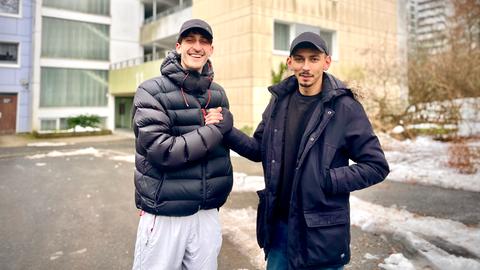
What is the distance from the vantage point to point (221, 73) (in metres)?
17.3

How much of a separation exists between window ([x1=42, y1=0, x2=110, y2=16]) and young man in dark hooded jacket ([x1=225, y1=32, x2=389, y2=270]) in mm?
25967

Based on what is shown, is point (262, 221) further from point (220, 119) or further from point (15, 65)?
point (15, 65)

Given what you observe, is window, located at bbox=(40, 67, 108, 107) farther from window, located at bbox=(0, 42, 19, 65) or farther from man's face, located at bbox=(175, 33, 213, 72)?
man's face, located at bbox=(175, 33, 213, 72)

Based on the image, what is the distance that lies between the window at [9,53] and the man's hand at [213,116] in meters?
25.8

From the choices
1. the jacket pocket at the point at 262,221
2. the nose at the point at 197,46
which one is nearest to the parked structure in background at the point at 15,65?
the nose at the point at 197,46

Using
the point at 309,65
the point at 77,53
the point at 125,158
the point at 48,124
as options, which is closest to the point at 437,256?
the point at 309,65

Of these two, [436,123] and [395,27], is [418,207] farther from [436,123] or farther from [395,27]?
[395,27]

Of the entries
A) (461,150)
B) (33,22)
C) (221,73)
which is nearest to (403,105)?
(461,150)

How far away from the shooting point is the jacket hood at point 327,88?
233cm

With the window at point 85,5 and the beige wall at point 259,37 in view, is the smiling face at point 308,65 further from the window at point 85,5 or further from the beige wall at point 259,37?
the window at point 85,5

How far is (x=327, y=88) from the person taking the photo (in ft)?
7.88

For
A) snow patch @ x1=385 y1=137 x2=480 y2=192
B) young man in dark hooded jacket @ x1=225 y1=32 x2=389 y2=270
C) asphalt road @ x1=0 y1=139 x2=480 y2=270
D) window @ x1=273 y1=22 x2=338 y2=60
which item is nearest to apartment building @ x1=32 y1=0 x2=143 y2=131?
window @ x1=273 y1=22 x2=338 y2=60

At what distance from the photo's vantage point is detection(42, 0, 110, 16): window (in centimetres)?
2296

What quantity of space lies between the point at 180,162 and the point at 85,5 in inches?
1038
